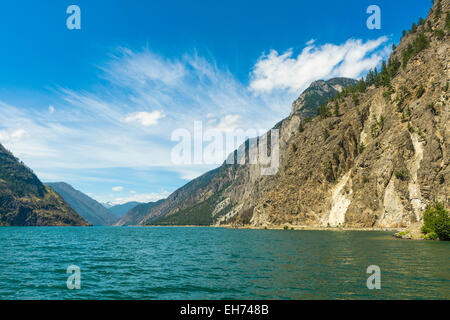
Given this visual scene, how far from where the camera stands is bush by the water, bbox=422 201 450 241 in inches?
2373

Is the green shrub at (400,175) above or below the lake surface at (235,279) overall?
above

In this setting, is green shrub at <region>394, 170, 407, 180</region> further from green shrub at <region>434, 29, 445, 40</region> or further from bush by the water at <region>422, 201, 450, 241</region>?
green shrub at <region>434, 29, 445, 40</region>

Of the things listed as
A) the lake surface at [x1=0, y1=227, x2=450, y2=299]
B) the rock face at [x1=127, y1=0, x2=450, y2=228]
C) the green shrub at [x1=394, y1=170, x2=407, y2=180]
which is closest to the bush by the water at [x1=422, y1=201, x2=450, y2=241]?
the lake surface at [x1=0, y1=227, x2=450, y2=299]

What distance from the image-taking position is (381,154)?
128 metres

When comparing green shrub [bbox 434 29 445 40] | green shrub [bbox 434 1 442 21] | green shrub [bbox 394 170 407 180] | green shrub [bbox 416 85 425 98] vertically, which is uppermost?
green shrub [bbox 434 1 442 21]

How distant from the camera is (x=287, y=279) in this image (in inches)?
976

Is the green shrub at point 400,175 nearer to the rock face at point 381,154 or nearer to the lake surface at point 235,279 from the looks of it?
the rock face at point 381,154

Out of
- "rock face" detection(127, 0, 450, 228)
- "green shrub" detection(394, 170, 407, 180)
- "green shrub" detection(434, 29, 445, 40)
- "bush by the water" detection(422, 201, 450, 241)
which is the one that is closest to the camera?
"bush by the water" detection(422, 201, 450, 241)

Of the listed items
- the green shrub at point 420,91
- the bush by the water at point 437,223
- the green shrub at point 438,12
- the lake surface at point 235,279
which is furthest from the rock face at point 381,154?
the lake surface at point 235,279

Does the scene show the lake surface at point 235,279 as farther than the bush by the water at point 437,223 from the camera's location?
No

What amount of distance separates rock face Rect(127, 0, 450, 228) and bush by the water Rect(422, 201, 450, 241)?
3638 centimetres

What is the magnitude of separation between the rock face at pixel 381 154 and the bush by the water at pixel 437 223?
3638cm

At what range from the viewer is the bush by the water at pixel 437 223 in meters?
60.3
